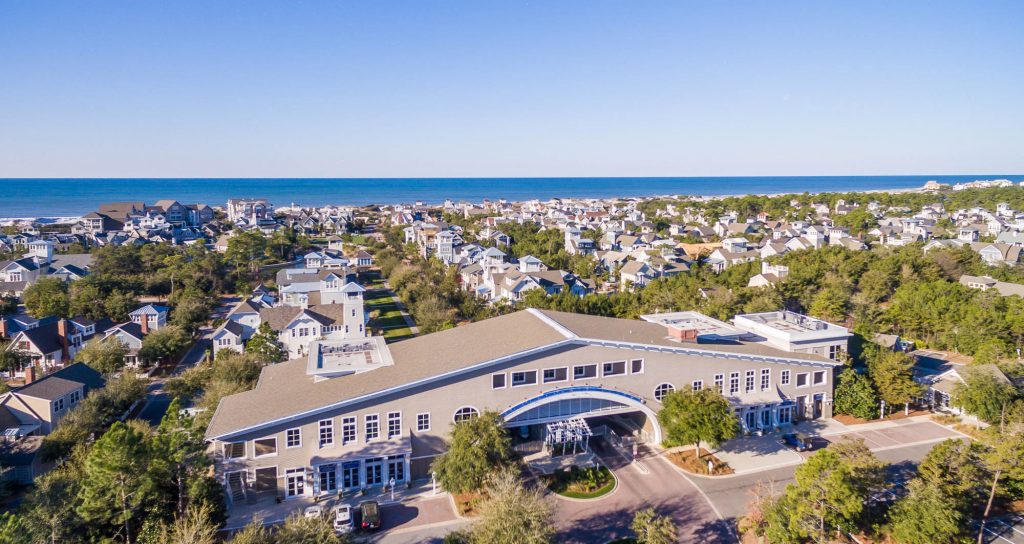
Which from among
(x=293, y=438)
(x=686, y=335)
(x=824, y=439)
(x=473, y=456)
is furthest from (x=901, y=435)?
(x=293, y=438)

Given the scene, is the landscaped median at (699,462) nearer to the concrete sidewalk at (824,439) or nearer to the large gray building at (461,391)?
the concrete sidewalk at (824,439)

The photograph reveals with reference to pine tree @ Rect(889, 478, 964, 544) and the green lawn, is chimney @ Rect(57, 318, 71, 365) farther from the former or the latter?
pine tree @ Rect(889, 478, 964, 544)

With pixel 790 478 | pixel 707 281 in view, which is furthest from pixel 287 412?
pixel 707 281

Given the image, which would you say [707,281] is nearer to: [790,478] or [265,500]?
[790,478]

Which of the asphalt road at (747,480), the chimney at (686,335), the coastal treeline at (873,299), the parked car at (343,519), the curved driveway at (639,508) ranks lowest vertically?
the curved driveway at (639,508)

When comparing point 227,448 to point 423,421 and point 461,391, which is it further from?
point 461,391

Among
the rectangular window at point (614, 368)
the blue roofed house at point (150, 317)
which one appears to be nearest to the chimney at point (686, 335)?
A: the rectangular window at point (614, 368)
